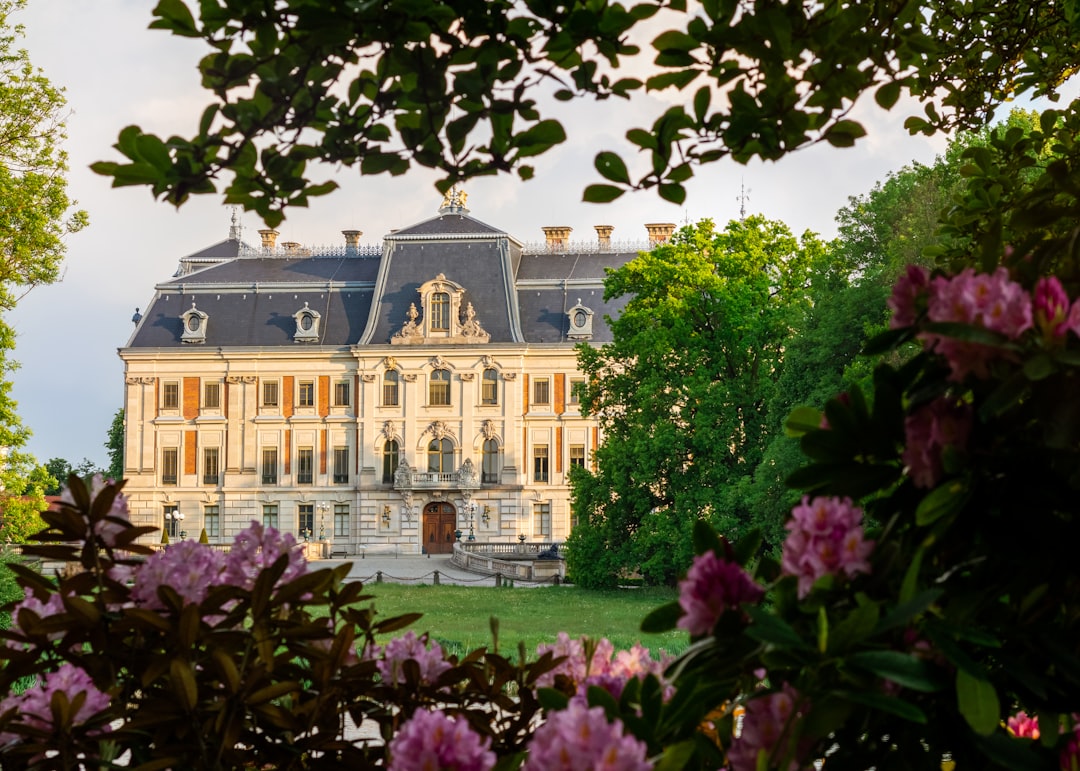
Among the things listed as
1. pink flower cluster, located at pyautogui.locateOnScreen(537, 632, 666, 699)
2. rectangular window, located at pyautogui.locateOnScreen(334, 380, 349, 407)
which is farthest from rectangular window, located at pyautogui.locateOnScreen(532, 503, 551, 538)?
pink flower cluster, located at pyautogui.locateOnScreen(537, 632, 666, 699)

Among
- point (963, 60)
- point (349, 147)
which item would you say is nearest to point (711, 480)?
point (963, 60)

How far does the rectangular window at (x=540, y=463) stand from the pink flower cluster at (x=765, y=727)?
136ft

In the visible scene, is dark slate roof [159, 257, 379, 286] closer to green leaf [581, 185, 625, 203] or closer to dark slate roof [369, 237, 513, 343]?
dark slate roof [369, 237, 513, 343]

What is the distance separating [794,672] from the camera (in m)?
1.38

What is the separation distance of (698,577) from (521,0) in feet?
3.59

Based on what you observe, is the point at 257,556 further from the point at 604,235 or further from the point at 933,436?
the point at 604,235

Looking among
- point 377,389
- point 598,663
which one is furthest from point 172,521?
point 598,663

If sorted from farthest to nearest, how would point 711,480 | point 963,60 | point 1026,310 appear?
1. point 711,480
2. point 963,60
3. point 1026,310

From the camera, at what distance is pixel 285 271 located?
44250 mm

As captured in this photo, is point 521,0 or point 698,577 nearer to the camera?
point 698,577

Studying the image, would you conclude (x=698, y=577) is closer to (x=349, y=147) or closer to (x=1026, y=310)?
(x=1026, y=310)

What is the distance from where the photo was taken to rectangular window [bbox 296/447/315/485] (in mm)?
44250

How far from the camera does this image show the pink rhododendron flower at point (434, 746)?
1388 mm

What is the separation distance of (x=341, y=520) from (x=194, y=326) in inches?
309
